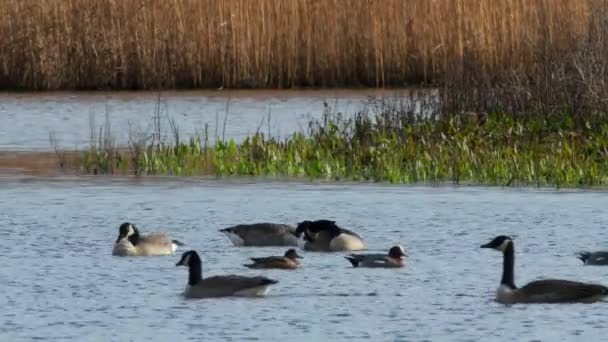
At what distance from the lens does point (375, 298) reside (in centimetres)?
1159

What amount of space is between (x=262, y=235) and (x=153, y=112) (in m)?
11.9

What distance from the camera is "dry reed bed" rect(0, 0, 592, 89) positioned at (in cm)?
2686

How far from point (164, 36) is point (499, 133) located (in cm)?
996

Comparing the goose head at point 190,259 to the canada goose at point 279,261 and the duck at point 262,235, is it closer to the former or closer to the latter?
the canada goose at point 279,261

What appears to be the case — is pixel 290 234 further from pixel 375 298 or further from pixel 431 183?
pixel 431 183

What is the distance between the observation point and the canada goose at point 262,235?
13.8 metres

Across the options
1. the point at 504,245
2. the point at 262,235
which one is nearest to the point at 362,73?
the point at 262,235

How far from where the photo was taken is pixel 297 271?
42.2 feet

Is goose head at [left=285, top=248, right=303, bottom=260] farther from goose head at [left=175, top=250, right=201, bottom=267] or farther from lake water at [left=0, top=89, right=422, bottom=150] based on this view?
lake water at [left=0, top=89, right=422, bottom=150]

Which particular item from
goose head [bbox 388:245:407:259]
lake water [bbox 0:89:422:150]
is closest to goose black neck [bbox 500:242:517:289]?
goose head [bbox 388:245:407:259]

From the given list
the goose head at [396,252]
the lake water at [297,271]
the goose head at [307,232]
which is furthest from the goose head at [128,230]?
the goose head at [396,252]

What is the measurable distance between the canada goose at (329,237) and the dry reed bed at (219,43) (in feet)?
41.6

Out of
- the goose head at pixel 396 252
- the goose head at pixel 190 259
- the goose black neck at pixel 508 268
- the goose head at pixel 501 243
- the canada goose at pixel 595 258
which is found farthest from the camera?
the goose head at pixel 396 252

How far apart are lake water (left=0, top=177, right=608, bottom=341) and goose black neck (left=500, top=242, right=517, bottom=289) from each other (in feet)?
0.54
